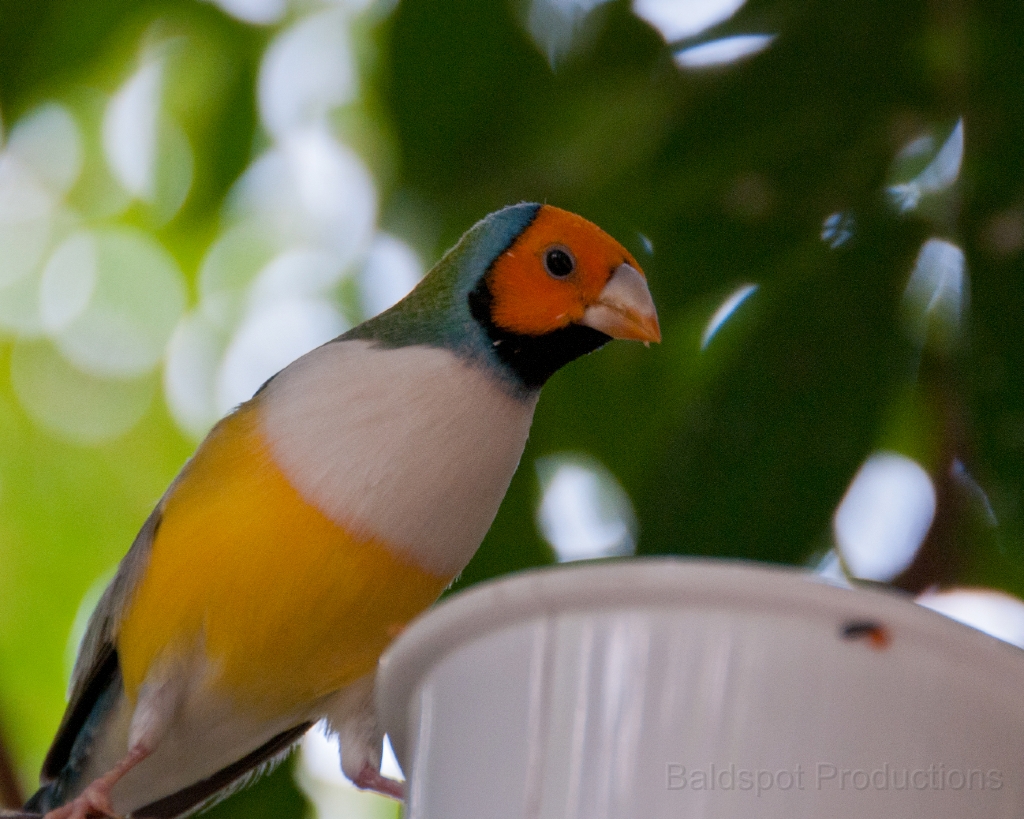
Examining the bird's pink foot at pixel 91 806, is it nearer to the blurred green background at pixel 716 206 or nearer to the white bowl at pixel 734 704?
the blurred green background at pixel 716 206

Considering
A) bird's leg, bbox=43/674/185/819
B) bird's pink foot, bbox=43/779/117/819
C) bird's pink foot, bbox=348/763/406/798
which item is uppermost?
bird's pink foot, bbox=43/779/117/819

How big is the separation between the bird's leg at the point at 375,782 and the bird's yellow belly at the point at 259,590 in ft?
0.60

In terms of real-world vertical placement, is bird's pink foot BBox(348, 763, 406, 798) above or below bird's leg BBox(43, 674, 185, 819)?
→ below

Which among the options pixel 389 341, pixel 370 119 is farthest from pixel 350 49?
pixel 389 341

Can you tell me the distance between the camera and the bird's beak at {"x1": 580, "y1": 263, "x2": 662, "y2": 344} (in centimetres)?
271

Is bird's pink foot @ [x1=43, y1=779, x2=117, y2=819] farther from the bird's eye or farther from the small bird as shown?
the bird's eye

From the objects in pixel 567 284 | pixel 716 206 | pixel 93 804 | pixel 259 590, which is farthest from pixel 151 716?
pixel 716 206

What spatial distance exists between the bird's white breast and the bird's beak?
0.87 feet

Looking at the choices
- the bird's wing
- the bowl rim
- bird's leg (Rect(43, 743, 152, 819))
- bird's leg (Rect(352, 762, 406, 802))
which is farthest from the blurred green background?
the bowl rim

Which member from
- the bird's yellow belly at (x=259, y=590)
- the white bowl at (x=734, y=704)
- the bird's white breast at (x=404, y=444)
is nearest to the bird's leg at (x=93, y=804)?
the bird's yellow belly at (x=259, y=590)

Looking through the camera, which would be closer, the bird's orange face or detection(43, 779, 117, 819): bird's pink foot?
detection(43, 779, 117, 819): bird's pink foot

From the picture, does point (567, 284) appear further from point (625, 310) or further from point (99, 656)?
point (99, 656)

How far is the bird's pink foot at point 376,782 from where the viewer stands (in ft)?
9.00

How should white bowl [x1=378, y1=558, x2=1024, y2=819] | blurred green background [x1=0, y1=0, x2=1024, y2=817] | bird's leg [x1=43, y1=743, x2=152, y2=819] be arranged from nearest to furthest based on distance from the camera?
white bowl [x1=378, y1=558, x2=1024, y2=819] → bird's leg [x1=43, y1=743, x2=152, y2=819] → blurred green background [x1=0, y1=0, x2=1024, y2=817]
